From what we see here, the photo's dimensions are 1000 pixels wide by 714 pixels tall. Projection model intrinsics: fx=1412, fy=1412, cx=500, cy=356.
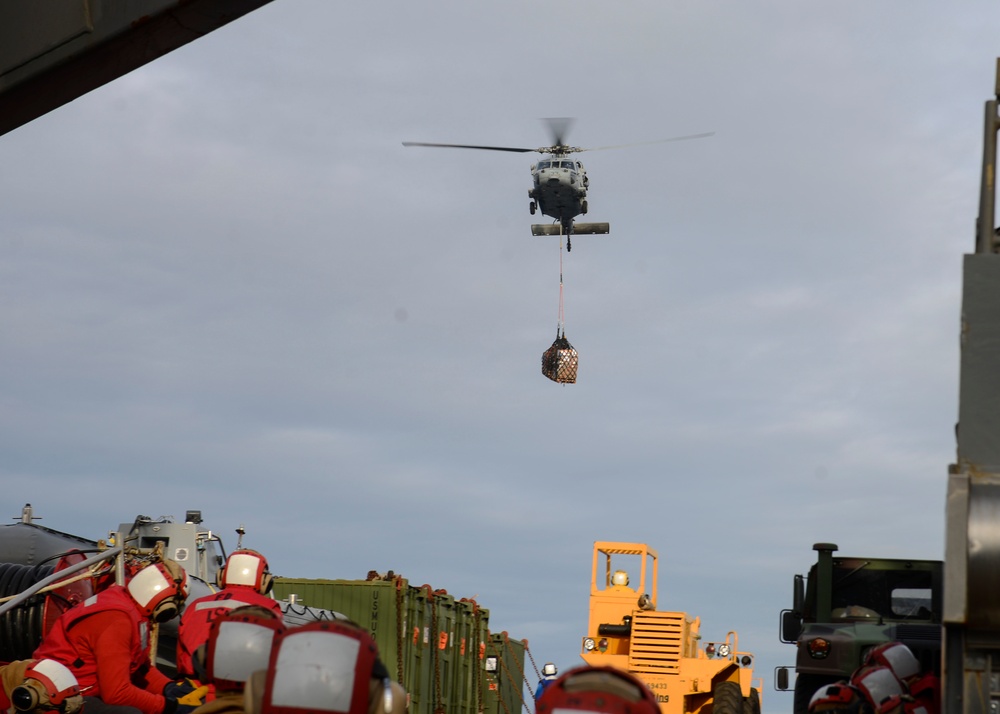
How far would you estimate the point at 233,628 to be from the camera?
6051mm

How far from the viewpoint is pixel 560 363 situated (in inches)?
1829

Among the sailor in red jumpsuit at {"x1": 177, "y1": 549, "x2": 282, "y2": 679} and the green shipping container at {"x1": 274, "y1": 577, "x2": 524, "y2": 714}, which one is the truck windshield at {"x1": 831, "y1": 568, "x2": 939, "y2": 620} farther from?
the green shipping container at {"x1": 274, "y1": 577, "x2": 524, "y2": 714}

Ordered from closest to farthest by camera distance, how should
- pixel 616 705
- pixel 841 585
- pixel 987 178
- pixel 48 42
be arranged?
pixel 616 705 < pixel 48 42 < pixel 987 178 < pixel 841 585

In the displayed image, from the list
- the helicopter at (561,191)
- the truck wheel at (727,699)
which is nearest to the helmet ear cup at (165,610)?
the truck wheel at (727,699)

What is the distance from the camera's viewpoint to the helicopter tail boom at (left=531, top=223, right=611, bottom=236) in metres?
45.1

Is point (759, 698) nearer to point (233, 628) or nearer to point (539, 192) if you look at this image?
point (233, 628)

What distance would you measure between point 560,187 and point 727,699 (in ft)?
94.4

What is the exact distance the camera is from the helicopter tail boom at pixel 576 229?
148ft

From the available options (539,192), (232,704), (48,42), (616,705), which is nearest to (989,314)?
(616,705)

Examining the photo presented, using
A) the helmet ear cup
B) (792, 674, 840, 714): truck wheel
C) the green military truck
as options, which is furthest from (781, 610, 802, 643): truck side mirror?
the helmet ear cup

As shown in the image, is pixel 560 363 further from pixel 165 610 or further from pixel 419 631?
pixel 165 610

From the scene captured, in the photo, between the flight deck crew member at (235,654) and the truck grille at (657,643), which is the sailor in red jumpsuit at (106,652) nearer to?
the flight deck crew member at (235,654)

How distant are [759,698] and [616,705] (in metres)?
15.9

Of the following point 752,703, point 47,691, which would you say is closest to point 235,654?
point 47,691
